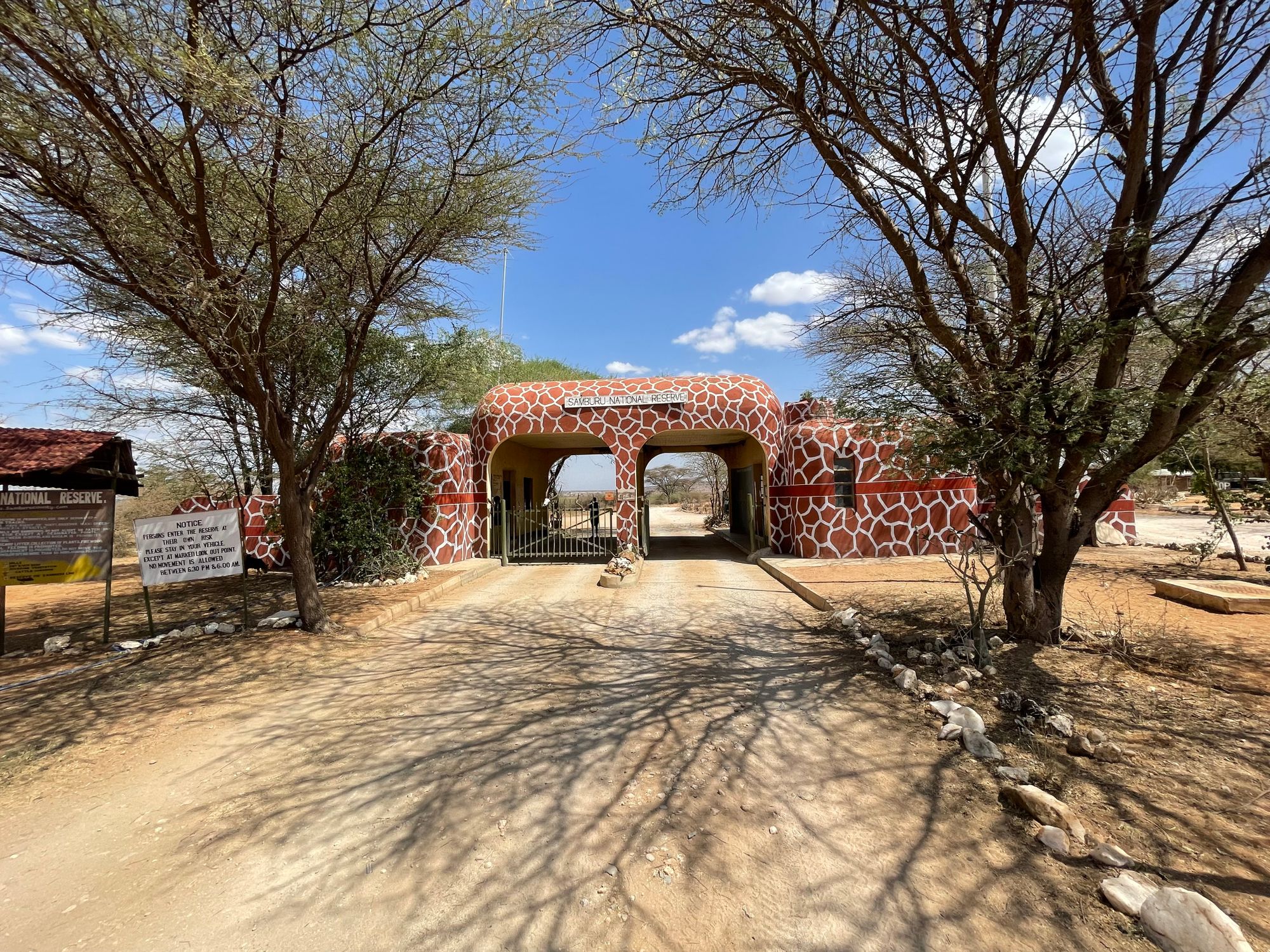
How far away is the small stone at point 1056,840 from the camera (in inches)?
99.2

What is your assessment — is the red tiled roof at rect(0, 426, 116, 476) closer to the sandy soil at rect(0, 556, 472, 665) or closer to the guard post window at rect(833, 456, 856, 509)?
the sandy soil at rect(0, 556, 472, 665)

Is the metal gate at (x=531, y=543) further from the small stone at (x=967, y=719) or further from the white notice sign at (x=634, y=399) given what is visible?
the small stone at (x=967, y=719)

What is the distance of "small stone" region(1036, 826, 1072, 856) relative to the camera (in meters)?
2.52

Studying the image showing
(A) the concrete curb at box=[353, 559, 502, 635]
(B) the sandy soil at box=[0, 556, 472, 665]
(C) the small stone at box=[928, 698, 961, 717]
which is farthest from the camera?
(A) the concrete curb at box=[353, 559, 502, 635]

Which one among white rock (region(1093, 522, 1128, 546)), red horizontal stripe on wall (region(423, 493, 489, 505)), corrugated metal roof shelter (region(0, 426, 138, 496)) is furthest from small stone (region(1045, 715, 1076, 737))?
white rock (region(1093, 522, 1128, 546))

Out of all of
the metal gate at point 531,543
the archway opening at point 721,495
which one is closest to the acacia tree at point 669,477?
the archway opening at point 721,495

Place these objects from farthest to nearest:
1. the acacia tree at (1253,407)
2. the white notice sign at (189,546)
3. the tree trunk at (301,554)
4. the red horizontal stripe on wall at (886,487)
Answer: the red horizontal stripe on wall at (886,487), the tree trunk at (301,554), the white notice sign at (189,546), the acacia tree at (1253,407)

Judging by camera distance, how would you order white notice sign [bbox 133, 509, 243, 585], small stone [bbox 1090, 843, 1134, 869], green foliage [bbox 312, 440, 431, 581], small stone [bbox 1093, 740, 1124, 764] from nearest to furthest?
small stone [bbox 1090, 843, 1134, 869] < small stone [bbox 1093, 740, 1124, 764] < white notice sign [bbox 133, 509, 243, 585] < green foliage [bbox 312, 440, 431, 581]

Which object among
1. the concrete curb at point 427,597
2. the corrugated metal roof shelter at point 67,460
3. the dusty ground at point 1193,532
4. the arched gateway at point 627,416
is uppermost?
the arched gateway at point 627,416

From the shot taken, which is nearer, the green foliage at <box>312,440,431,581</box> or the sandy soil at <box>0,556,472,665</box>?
the sandy soil at <box>0,556,472,665</box>

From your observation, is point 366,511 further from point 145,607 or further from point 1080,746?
point 1080,746

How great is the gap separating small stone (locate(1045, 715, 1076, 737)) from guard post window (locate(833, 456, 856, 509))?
8969 mm

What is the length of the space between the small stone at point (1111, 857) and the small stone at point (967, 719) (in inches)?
45.4

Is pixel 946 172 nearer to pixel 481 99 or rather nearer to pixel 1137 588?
pixel 481 99
